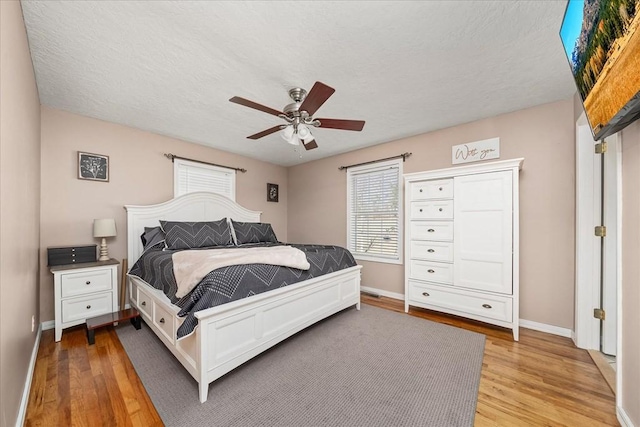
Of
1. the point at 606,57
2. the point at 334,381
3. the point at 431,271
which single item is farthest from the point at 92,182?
the point at 606,57

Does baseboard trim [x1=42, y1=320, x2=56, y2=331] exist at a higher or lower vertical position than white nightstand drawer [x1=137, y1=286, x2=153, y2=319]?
lower

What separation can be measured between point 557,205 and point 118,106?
4746mm

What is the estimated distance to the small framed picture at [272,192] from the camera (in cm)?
496

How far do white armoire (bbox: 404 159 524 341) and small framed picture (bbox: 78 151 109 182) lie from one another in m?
3.73

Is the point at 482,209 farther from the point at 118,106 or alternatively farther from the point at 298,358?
the point at 118,106

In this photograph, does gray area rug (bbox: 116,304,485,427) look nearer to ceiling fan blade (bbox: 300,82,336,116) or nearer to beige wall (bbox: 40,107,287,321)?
beige wall (bbox: 40,107,287,321)

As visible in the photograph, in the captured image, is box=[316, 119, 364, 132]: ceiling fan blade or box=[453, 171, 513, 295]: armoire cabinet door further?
box=[453, 171, 513, 295]: armoire cabinet door

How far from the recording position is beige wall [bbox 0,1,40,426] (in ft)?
3.59

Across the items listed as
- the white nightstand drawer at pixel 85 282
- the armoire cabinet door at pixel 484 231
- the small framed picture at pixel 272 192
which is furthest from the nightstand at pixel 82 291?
the armoire cabinet door at pixel 484 231

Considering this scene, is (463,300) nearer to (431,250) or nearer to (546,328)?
(431,250)

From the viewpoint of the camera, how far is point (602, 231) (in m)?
2.09

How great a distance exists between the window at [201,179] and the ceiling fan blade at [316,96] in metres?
2.57

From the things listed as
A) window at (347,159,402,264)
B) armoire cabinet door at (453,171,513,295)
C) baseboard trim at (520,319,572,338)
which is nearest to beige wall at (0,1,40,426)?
armoire cabinet door at (453,171,513,295)

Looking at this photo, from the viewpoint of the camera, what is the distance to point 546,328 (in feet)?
8.43
